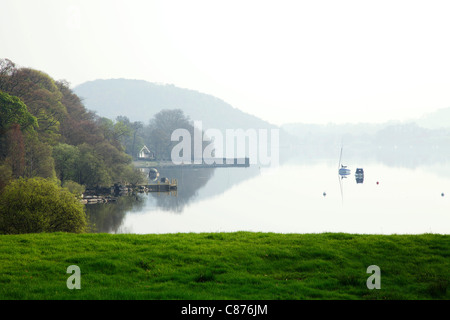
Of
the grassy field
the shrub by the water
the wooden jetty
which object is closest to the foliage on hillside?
the wooden jetty

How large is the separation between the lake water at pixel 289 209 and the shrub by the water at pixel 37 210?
985cm

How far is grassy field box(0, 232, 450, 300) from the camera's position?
926 centimetres

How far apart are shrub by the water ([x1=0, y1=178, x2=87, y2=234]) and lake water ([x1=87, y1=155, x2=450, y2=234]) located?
985 centimetres

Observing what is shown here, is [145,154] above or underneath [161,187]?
above

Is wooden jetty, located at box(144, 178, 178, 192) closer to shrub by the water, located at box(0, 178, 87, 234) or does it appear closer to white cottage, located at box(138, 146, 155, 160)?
shrub by the water, located at box(0, 178, 87, 234)

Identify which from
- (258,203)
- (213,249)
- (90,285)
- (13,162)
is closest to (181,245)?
(213,249)

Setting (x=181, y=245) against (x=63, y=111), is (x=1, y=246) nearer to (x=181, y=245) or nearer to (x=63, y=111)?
(x=181, y=245)

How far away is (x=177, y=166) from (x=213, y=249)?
118298 mm

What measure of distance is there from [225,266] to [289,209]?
134 ft

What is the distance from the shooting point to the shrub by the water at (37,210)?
22.6 metres

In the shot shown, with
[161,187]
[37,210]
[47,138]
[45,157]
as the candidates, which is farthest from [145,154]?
[37,210]

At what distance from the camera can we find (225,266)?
11078mm

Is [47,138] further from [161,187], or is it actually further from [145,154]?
[145,154]

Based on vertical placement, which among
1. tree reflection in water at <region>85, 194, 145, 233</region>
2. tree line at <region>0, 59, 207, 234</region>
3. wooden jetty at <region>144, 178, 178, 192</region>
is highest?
tree line at <region>0, 59, 207, 234</region>
